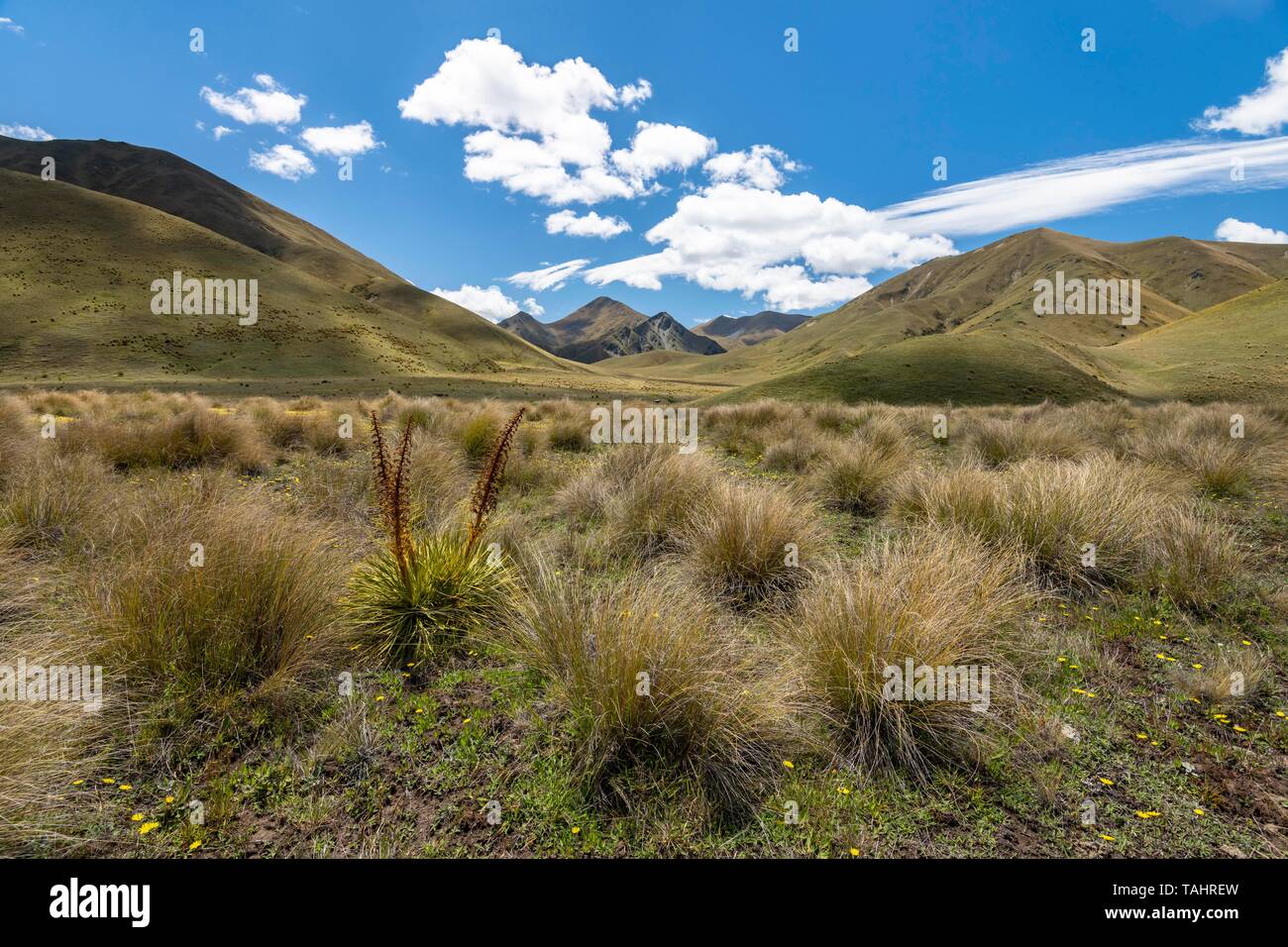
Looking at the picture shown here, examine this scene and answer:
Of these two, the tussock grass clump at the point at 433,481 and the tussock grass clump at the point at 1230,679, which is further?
the tussock grass clump at the point at 433,481

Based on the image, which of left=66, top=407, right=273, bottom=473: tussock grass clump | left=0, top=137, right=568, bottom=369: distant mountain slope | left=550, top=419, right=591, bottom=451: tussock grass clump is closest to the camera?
left=66, top=407, right=273, bottom=473: tussock grass clump

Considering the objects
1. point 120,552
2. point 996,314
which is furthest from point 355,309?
point 996,314

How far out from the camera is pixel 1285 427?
11.2 m

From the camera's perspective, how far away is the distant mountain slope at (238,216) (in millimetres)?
116438

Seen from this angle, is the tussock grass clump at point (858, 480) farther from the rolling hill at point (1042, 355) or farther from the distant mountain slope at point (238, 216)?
the distant mountain slope at point (238, 216)

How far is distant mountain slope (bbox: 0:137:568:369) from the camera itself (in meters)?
116

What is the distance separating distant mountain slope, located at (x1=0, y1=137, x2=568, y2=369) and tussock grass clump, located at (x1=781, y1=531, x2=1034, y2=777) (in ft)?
375

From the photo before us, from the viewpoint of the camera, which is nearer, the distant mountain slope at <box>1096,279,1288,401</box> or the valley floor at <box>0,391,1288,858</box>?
the valley floor at <box>0,391,1288,858</box>

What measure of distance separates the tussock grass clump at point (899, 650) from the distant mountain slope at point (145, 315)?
56470 mm

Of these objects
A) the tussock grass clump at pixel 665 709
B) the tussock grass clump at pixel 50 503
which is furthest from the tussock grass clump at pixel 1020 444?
the tussock grass clump at pixel 50 503

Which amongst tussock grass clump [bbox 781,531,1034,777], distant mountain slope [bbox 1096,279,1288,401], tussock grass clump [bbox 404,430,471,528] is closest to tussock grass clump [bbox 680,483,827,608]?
tussock grass clump [bbox 781,531,1034,777]

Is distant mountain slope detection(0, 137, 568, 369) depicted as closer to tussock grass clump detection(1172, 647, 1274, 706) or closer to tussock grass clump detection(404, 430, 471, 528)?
tussock grass clump detection(404, 430, 471, 528)

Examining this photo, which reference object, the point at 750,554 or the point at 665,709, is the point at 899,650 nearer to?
the point at 665,709
